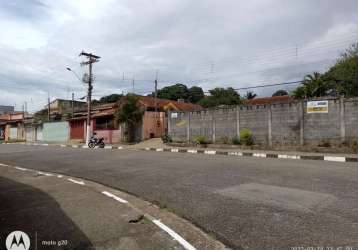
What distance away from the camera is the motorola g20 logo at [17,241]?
504cm

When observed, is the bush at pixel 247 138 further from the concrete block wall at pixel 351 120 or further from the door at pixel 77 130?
the door at pixel 77 130

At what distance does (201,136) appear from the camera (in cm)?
2648

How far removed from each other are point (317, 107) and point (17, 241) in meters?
18.1

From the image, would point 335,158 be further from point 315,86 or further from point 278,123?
point 315,86

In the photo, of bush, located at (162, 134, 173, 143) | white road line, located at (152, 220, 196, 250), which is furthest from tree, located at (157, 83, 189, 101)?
white road line, located at (152, 220, 196, 250)

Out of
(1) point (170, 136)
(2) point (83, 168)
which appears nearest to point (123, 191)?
(2) point (83, 168)

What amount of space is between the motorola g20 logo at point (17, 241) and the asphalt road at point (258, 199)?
2557 mm

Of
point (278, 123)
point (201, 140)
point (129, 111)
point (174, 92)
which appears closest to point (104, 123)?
point (129, 111)

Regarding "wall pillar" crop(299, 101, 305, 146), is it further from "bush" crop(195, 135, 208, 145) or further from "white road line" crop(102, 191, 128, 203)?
"white road line" crop(102, 191, 128, 203)

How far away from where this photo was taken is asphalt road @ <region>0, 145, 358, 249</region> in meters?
5.12

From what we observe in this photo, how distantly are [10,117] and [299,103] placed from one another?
229 feet

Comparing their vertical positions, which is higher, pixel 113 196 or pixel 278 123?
pixel 278 123

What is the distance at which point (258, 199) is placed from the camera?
734cm

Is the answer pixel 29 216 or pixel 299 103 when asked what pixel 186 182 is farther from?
pixel 299 103
